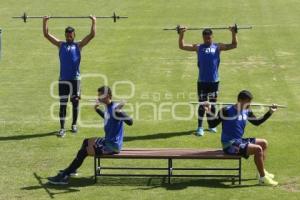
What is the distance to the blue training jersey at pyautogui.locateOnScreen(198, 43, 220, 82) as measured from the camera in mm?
16688

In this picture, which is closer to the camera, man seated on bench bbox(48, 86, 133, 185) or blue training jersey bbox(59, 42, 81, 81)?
man seated on bench bbox(48, 86, 133, 185)

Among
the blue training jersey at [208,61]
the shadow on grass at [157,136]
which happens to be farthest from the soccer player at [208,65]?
the shadow on grass at [157,136]

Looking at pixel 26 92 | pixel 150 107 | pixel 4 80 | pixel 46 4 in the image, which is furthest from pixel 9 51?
pixel 46 4

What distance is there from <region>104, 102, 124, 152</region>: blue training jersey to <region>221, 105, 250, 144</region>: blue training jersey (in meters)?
2.07

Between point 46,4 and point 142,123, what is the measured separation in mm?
23376

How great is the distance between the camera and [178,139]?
16734 millimetres

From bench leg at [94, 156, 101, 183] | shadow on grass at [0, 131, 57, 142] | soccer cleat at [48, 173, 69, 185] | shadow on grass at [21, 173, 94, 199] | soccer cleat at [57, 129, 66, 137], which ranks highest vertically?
soccer cleat at [57, 129, 66, 137]

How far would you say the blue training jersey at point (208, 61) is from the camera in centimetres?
1669

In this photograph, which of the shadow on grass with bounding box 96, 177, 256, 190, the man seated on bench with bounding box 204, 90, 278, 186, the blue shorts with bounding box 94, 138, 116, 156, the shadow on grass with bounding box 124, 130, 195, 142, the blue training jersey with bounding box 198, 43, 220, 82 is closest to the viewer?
the man seated on bench with bounding box 204, 90, 278, 186

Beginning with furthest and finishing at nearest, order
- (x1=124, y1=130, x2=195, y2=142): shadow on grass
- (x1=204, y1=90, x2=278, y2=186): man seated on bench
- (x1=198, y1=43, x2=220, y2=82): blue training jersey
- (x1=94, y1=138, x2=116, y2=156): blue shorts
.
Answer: (x1=124, y1=130, x2=195, y2=142): shadow on grass
(x1=198, y1=43, x2=220, y2=82): blue training jersey
(x1=94, y1=138, x2=116, y2=156): blue shorts
(x1=204, y1=90, x2=278, y2=186): man seated on bench

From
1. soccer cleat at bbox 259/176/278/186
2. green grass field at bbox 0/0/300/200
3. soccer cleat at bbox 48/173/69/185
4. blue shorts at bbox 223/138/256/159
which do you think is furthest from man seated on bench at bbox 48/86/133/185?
soccer cleat at bbox 259/176/278/186

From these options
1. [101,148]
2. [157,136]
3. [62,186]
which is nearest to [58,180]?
[62,186]

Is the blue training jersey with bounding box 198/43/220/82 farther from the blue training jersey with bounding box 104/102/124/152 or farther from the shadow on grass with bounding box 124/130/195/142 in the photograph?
the blue training jersey with bounding box 104/102/124/152

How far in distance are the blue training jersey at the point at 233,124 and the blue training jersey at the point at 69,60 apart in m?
5.21
